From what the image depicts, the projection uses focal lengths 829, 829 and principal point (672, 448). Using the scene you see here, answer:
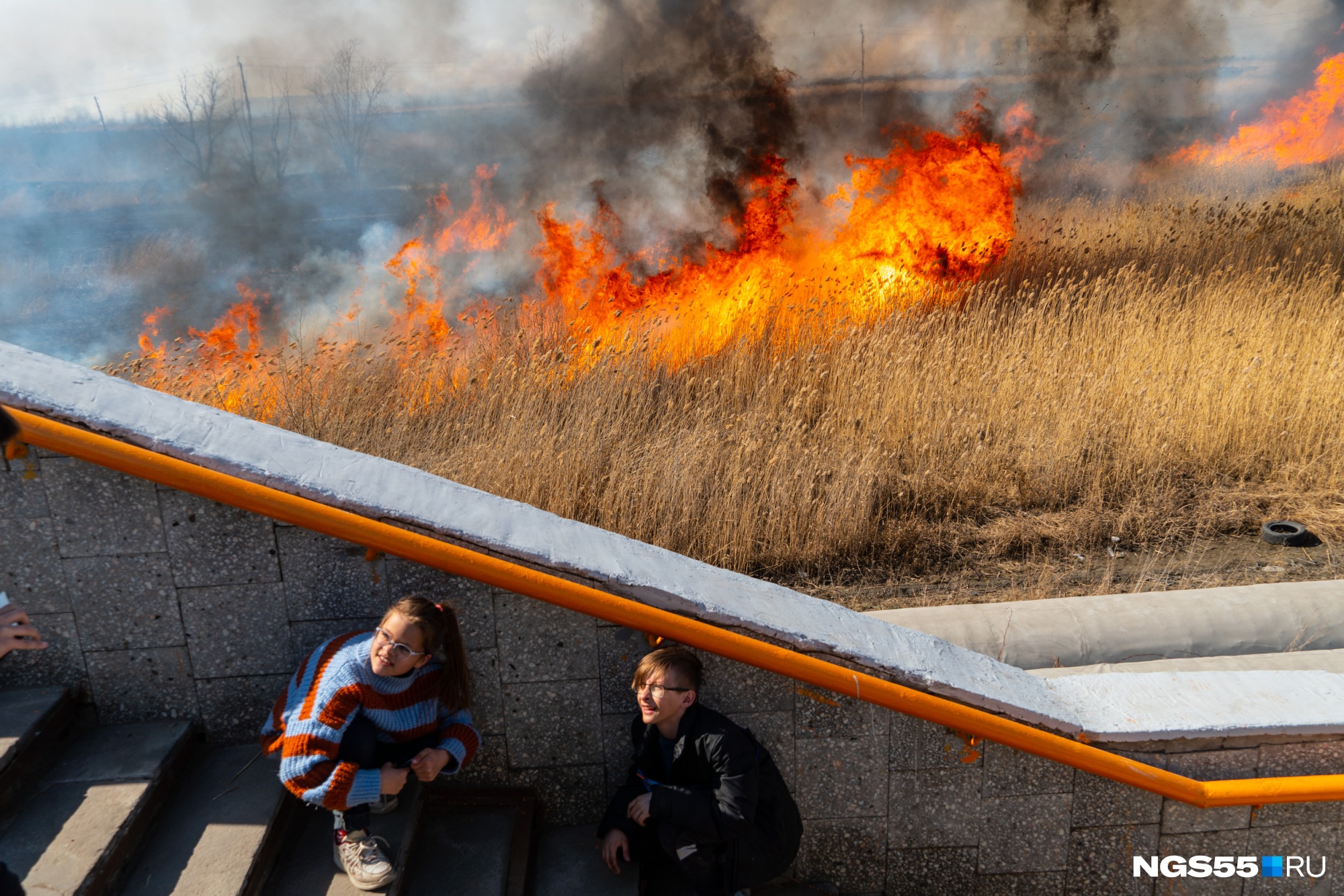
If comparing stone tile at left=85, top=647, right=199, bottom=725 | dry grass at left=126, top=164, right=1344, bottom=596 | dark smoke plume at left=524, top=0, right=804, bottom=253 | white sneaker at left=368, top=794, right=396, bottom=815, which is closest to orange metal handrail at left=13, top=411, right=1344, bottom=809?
stone tile at left=85, top=647, right=199, bottom=725

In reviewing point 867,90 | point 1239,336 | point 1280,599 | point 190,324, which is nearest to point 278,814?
point 1280,599

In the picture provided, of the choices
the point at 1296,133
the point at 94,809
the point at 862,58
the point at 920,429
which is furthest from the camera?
the point at 1296,133

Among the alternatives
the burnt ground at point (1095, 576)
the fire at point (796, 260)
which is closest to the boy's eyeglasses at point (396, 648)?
the burnt ground at point (1095, 576)

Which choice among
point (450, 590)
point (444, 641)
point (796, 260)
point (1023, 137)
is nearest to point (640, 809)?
point (444, 641)

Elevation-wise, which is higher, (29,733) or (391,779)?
(29,733)

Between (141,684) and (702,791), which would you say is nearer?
(702,791)

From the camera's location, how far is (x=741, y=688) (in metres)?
2.81

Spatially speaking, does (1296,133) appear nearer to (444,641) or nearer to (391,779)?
(444,641)

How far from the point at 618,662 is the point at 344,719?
0.86m

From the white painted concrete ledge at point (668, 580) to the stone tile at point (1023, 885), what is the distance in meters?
0.66

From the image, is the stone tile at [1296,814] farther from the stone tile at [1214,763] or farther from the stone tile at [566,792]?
the stone tile at [566,792]

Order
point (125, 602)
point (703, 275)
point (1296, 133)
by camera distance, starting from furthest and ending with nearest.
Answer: point (1296, 133) < point (703, 275) < point (125, 602)

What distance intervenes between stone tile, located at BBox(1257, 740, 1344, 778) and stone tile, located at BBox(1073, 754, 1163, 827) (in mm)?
369

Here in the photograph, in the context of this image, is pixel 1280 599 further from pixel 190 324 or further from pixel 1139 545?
pixel 190 324
